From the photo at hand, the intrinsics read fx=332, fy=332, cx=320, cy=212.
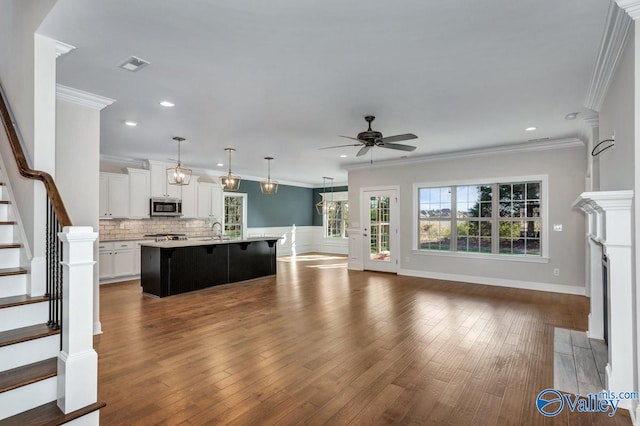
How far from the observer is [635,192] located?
2.12 m

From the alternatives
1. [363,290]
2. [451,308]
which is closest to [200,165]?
[363,290]

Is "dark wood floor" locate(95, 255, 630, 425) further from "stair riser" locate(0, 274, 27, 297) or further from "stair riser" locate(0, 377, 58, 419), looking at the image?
"stair riser" locate(0, 274, 27, 297)

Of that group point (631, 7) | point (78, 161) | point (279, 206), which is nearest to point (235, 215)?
point (279, 206)

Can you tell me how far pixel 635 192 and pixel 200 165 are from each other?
8.30 meters

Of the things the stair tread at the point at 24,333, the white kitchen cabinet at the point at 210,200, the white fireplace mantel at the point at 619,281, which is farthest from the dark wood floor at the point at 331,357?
the white kitchen cabinet at the point at 210,200

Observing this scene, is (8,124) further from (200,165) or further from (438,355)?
(200,165)

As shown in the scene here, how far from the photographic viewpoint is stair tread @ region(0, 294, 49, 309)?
2.04 m

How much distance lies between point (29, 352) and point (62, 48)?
89.5 inches

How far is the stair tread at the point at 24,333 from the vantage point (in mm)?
1876

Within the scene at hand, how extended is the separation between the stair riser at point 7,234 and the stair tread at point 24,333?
986 millimetres

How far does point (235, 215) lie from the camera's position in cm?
1035

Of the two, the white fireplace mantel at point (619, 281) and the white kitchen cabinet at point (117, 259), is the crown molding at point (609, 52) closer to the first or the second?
the white fireplace mantel at point (619, 281)

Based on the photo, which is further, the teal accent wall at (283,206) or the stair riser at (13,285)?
the teal accent wall at (283,206)

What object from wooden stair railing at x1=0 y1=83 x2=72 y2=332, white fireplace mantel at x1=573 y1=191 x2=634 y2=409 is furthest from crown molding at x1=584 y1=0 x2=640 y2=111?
wooden stair railing at x1=0 y1=83 x2=72 y2=332
